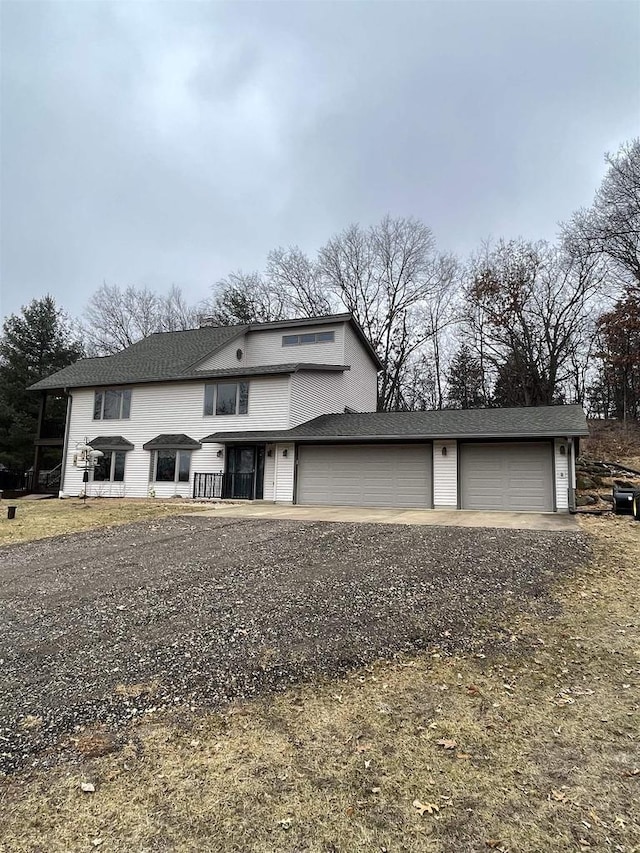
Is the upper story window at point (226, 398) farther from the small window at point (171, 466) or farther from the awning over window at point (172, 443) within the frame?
the small window at point (171, 466)

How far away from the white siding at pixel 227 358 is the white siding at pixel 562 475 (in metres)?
12.0

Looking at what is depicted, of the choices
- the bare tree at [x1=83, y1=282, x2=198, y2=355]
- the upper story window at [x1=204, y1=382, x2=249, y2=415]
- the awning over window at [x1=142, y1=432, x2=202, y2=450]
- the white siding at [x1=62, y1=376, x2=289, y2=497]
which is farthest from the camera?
the bare tree at [x1=83, y1=282, x2=198, y2=355]

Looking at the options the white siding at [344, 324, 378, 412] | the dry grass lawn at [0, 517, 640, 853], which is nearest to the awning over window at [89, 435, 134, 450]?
the white siding at [344, 324, 378, 412]

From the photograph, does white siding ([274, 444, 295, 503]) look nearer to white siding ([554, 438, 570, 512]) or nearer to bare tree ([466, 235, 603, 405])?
white siding ([554, 438, 570, 512])

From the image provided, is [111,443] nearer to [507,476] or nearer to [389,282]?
[507,476]

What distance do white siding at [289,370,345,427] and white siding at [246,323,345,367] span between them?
934mm

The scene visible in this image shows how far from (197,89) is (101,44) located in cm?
258

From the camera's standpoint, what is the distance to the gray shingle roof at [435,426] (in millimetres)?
13368

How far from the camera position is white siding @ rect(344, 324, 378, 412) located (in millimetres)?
20188

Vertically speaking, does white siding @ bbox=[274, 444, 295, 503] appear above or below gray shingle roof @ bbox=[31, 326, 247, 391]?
below

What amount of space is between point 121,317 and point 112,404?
15939mm

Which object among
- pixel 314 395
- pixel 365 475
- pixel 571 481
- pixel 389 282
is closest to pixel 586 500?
pixel 571 481

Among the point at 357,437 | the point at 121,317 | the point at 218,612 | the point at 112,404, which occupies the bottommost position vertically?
the point at 218,612

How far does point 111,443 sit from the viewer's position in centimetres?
1831
